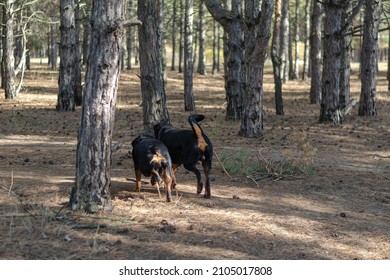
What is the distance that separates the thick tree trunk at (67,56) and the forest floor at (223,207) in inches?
220

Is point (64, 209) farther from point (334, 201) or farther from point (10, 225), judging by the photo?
point (334, 201)

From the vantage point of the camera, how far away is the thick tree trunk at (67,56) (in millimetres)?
20625

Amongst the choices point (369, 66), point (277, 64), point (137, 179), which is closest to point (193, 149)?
point (137, 179)

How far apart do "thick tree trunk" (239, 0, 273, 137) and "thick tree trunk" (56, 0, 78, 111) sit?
831 centimetres

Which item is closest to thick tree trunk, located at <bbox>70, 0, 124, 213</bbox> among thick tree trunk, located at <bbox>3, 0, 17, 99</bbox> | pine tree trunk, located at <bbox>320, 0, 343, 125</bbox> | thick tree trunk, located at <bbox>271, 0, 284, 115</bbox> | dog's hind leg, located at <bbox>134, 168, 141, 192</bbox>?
dog's hind leg, located at <bbox>134, 168, 141, 192</bbox>

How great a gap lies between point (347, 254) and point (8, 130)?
12.2 metres

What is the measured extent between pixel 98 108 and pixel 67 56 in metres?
14.4

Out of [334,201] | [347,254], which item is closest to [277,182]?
[334,201]

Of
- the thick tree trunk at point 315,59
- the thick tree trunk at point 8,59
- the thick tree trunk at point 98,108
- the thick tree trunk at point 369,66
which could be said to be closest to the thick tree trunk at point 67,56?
the thick tree trunk at point 8,59

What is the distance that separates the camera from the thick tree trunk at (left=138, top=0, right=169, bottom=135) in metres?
11.0

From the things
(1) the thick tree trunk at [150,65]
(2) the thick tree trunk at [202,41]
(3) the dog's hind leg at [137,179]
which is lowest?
(3) the dog's hind leg at [137,179]

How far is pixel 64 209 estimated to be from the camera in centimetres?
717

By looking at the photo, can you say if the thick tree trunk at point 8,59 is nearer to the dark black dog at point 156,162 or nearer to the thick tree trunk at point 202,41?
the thick tree trunk at point 202,41

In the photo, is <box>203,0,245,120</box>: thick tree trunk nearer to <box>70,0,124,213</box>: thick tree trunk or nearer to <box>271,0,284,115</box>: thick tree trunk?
<box>271,0,284,115</box>: thick tree trunk
